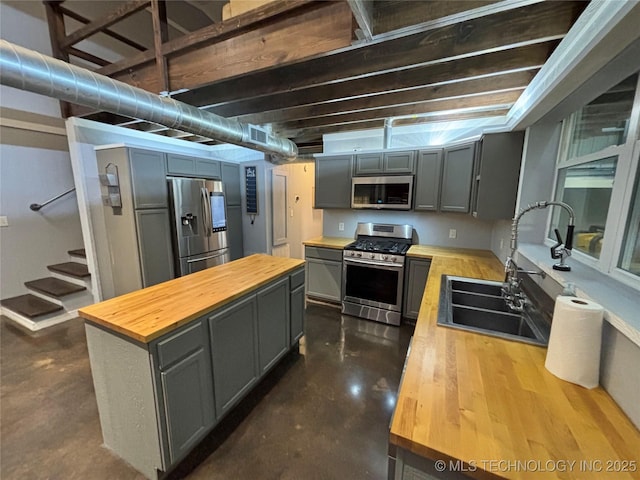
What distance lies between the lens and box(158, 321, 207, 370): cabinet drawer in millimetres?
1300

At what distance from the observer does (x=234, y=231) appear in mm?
4801

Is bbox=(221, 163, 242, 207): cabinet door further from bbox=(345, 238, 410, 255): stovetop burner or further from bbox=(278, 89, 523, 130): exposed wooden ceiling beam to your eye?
bbox=(345, 238, 410, 255): stovetop burner

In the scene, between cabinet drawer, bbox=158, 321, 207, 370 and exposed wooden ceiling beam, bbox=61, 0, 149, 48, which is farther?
exposed wooden ceiling beam, bbox=61, 0, 149, 48

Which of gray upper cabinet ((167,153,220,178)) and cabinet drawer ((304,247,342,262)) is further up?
gray upper cabinet ((167,153,220,178))

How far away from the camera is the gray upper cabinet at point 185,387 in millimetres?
1330

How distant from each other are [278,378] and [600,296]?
2.18 metres

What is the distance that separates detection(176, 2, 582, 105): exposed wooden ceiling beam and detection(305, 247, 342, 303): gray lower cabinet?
2.08 metres

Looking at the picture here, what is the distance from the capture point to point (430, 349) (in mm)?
1176

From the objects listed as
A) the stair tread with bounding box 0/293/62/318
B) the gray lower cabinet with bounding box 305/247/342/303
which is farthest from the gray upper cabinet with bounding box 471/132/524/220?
the stair tread with bounding box 0/293/62/318

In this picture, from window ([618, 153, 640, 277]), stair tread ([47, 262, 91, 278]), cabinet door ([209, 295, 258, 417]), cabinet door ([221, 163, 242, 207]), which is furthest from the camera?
cabinet door ([221, 163, 242, 207])

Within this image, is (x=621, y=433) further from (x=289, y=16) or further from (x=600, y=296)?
(x=289, y=16)

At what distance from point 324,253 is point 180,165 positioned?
2.35 meters

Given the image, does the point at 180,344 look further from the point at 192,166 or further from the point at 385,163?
the point at 192,166

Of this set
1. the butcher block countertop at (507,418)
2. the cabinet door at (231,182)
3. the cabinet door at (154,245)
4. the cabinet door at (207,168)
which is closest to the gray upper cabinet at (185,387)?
the butcher block countertop at (507,418)
